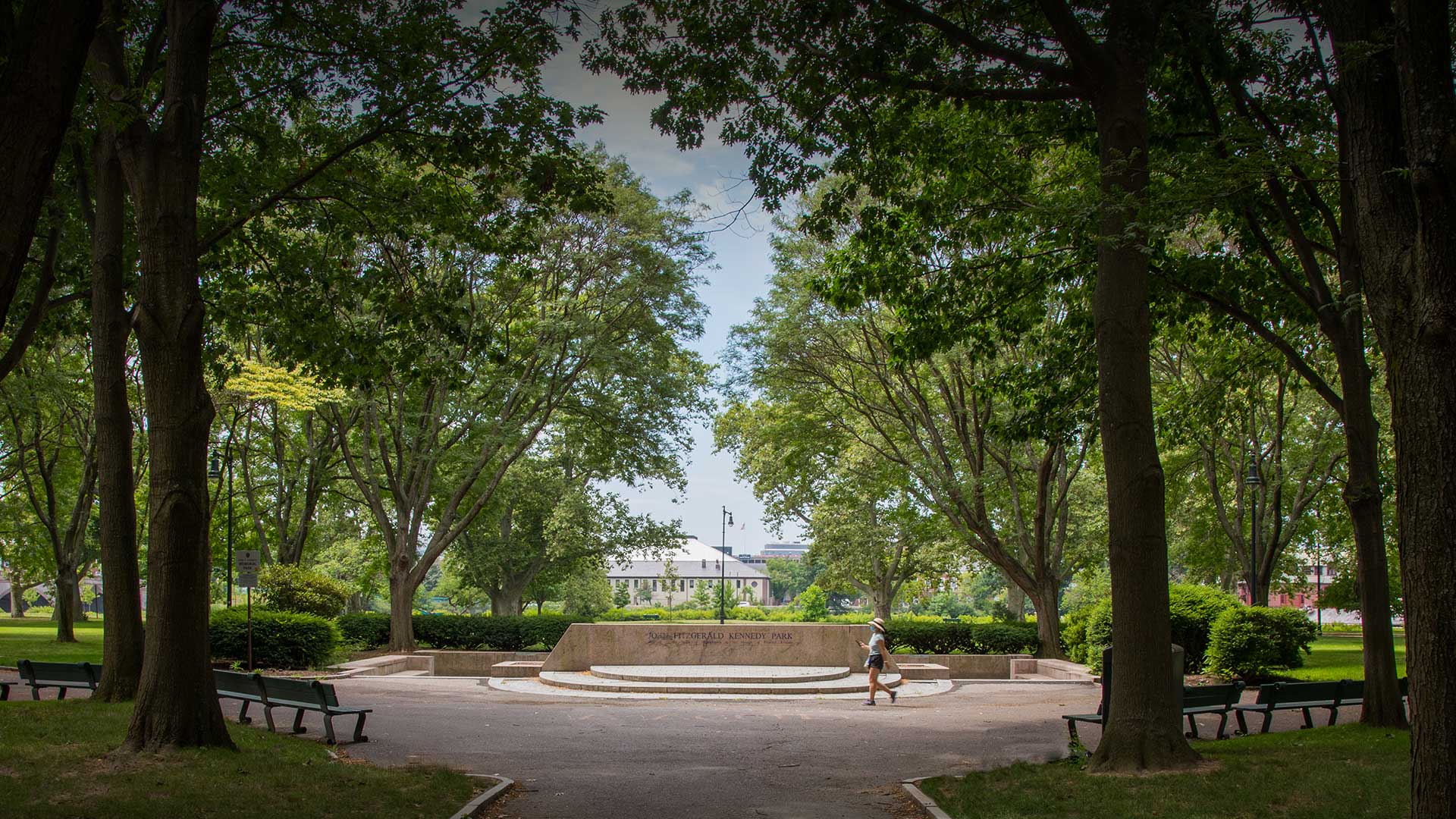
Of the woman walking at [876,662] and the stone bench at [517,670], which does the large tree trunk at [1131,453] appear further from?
the stone bench at [517,670]

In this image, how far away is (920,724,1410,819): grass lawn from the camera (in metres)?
7.85

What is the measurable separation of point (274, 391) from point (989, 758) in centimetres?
1773

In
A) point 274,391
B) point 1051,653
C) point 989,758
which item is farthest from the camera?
point 1051,653

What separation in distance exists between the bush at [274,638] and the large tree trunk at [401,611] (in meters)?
5.06

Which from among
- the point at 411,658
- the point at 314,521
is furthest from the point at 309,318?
the point at 314,521

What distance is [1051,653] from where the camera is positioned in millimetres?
27875

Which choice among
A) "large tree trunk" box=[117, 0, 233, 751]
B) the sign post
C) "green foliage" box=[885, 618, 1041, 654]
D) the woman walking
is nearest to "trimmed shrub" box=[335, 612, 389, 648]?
the sign post

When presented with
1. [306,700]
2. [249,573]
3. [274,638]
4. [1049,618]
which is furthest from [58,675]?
[1049,618]

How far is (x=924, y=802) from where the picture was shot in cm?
898

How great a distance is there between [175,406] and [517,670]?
51.5ft

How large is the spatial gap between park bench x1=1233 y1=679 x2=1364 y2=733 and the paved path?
2.45 meters

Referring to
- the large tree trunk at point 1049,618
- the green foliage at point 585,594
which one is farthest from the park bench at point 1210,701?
the green foliage at point 585,594

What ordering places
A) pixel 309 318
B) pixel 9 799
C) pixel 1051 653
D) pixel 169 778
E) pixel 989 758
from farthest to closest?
1. pixel 1051 653
2. pixel 309 318
3. pixel 989 758
4. pixel 169 778
5. pixel 9 799

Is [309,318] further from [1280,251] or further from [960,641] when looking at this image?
[960,641]
